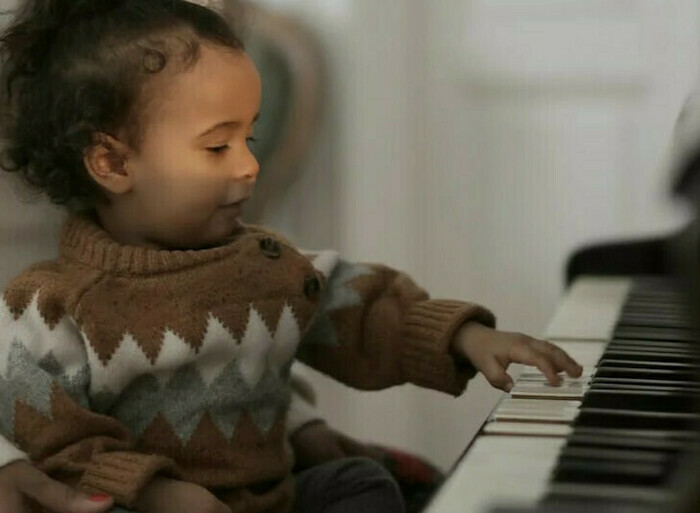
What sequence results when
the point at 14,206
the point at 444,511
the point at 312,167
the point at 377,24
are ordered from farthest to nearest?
the point at 377,24 < the point at 312,167 < the point at 14,206 < the point at 444,511

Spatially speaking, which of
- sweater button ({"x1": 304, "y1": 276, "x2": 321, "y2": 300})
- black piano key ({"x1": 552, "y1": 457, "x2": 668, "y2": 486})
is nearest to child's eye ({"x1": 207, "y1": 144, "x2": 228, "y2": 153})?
sweater button ({"x1": 304, "y1": 276, "x2": 321, "y2": 300})

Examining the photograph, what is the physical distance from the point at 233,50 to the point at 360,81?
1066mm

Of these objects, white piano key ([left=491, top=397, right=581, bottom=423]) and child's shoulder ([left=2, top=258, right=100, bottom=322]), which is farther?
child's shoulder ([left=2, top=258, right=100, bottom=322])

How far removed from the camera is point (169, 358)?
A: 738 mm

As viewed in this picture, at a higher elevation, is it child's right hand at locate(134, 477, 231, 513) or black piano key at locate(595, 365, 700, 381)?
black piano key at locate(595, 365, 700, 381)

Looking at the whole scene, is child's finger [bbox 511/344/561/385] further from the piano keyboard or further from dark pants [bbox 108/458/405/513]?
dark pants [bbox 108/458/405/513]

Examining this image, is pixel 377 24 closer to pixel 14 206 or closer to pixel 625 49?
pixel 625 49

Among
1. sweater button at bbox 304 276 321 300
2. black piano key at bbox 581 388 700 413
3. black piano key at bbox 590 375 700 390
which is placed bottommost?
sweater button at bbox 304 276 321 300

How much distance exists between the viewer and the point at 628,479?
44 cm

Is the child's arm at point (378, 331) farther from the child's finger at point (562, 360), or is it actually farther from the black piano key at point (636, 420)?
the black piano key at point (636, 420)

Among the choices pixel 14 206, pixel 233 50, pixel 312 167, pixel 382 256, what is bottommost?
pixel 382 256

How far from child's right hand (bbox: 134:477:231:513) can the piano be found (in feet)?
0.51

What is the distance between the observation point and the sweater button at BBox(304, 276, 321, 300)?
812mm

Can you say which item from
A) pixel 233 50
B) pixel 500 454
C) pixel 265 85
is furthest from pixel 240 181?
pixel 265 85
